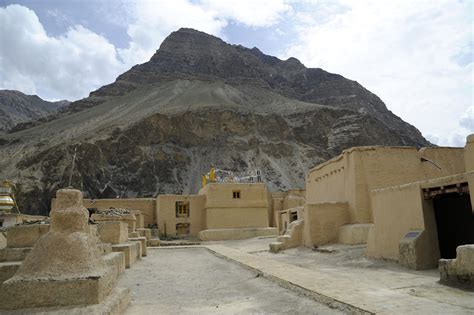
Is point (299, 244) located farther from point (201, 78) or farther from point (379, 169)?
point (201, 78)

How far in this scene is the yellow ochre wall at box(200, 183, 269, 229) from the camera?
27303 mm

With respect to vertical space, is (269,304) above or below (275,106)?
below

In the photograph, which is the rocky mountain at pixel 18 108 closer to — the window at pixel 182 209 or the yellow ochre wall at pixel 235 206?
the window at pixel 182 209

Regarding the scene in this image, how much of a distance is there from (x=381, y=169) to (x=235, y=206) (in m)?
14.0

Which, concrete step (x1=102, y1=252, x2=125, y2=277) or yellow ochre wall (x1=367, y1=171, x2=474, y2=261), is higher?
yellow ochre wall (x1=367, y1=171, x2=474, y2=261)

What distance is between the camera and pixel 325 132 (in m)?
73.4

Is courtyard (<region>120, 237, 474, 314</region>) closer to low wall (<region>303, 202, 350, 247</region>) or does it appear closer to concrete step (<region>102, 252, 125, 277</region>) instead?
concrete step (<region>102, 252, 125, 277</region>)

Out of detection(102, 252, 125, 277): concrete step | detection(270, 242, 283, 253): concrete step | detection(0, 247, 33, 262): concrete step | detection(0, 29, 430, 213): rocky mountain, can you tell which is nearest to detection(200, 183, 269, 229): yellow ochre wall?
detection(270, 242, 283, 253): concrete step

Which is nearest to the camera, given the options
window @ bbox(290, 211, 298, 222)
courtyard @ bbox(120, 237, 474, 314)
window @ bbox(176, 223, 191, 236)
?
courtyard @ bbox(120, 237, 474, 314)

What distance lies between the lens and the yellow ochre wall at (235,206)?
2730cm

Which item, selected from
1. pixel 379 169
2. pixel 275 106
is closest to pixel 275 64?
pixel 275 106

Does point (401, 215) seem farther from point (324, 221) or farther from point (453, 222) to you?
point (324, 221)

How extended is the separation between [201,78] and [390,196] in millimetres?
92096

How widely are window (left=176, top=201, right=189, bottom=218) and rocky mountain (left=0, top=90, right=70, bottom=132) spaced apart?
73831 millimetres
